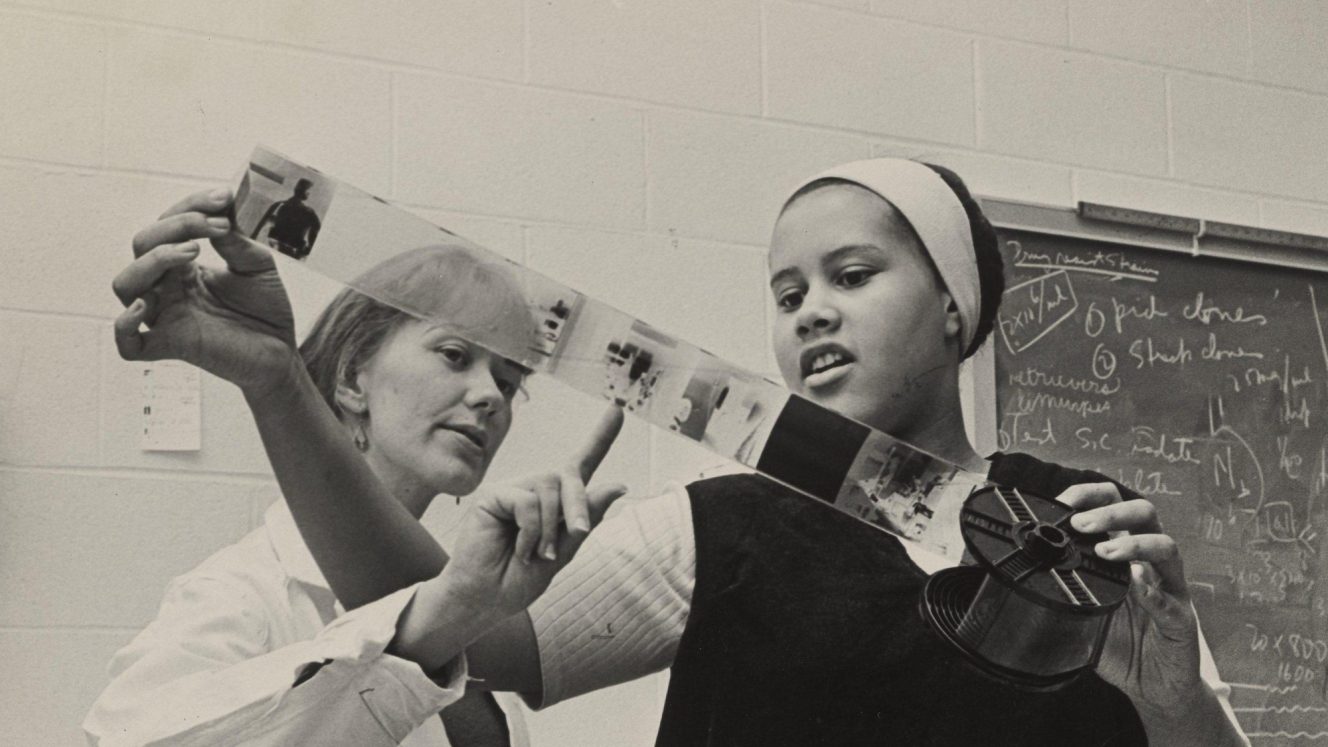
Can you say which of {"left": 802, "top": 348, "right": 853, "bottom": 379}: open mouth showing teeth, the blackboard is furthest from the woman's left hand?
the blackboard

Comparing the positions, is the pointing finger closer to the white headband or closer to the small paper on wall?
the white headband

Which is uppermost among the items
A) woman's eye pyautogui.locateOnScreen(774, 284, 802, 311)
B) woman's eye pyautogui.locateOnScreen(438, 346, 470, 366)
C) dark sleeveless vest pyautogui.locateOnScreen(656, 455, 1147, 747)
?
woman's eye pyautogui.locateOnScreen(774, 284, 802, 311)

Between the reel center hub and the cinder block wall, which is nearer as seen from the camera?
the reel center hub

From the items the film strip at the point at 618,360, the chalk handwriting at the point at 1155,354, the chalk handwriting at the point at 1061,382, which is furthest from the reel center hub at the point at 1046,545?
the chalk handwriting at the point at 1155,354

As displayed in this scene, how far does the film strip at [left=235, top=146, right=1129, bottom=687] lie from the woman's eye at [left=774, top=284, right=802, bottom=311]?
24 cm

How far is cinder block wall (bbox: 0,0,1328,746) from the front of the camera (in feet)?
5.58

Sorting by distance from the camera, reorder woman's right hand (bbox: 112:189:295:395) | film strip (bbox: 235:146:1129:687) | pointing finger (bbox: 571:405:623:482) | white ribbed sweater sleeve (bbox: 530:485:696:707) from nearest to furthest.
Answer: pointing finger (bbox: 571:405:623:482), woman's right hand (bbox: 112:189:295:395), film strip (bbox: 235:146:1129:687), white ribbed sweater sleeve (bbox: 530:485:696:707)

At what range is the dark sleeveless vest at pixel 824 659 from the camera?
5.02 feet

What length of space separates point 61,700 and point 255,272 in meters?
0.58

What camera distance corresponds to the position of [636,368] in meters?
1.48

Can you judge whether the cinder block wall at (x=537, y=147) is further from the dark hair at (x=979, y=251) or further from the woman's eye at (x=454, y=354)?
the dark hair at (x=979, y=251)

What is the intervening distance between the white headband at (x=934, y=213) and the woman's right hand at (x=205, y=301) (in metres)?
0.64

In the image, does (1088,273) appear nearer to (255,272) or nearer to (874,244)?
(874,244)

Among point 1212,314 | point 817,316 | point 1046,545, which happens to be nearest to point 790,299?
point 817,316
